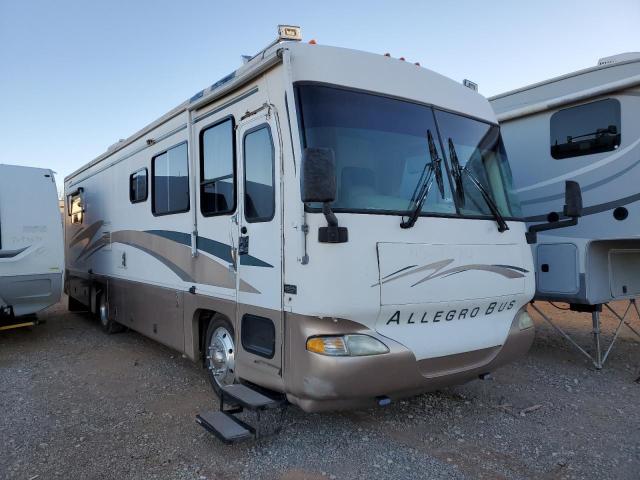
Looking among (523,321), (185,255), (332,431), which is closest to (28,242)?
(185,255)

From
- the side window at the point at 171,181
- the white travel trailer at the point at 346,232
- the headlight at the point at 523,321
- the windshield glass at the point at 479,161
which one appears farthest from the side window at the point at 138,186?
the headlight at the point at 523,321

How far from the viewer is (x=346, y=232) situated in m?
3.20

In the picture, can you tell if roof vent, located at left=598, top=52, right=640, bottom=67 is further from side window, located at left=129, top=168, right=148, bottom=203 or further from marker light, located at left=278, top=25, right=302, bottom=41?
side window, located at left=129, top=168, right=148, bottom=203

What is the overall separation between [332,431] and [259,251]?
60.5 inches

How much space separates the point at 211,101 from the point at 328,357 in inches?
103

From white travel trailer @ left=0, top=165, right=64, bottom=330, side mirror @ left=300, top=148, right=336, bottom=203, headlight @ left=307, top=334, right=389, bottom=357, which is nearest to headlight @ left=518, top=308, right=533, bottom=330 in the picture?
headlight @ left=307, top=334, right=389, bottom=357

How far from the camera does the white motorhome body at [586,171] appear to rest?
17.1 feet

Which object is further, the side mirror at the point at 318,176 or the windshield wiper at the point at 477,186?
the windshield wiper at the point at 477,186

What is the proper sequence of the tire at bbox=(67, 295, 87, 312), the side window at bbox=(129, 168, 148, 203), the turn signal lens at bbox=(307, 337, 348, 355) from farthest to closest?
the tire at bbox=(67, 295, 87, 312)
the side window at bbox=(129, 168, 148, 203)
the turn signal lens at bbox=(307, 337, 348, 355)

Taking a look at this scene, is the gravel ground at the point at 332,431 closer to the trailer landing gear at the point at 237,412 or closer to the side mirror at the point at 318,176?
the trailer landing gear at the point at 237,412

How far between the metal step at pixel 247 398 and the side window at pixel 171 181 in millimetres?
1924

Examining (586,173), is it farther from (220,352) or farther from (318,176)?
(220,352)

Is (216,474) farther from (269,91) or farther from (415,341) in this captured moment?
(269,91)

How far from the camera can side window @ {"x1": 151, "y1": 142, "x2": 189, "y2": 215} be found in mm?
5027
